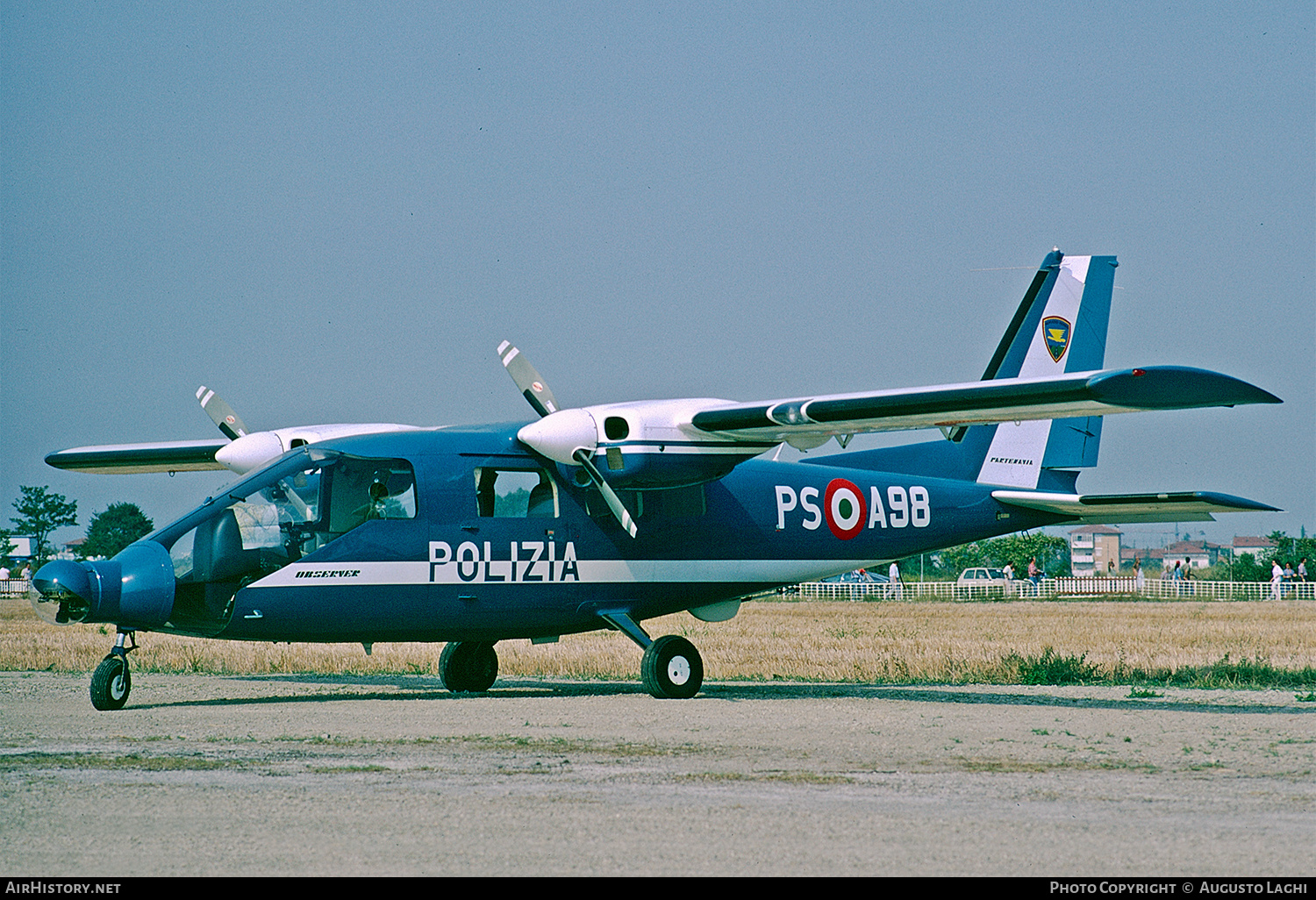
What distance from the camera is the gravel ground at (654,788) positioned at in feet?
23.2

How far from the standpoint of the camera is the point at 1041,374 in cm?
2091

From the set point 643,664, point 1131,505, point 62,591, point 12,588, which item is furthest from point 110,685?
point 12,588

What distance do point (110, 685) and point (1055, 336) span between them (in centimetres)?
1371

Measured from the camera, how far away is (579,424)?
54.4ft

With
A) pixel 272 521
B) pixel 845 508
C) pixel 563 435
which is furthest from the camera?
pixel 845 508

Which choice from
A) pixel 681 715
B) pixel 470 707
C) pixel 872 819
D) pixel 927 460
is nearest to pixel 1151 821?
pixel 872 819

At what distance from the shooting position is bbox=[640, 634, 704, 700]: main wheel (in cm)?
1689

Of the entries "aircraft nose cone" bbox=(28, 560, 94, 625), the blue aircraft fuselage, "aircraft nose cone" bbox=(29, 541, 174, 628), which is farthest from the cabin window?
"aircraft nose cone" bbox=(28, 560, 94, 625)

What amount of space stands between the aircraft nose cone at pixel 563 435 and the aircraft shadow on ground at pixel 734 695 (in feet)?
9.66

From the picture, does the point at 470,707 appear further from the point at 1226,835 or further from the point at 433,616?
the point at 1226,835

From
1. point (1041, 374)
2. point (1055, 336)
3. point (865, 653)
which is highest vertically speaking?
point (1055, 336)

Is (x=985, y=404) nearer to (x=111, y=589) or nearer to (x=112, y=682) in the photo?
(x=111, y=589)

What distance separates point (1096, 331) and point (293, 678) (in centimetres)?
1269

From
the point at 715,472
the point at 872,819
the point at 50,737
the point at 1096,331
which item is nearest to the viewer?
the point at 872,819
